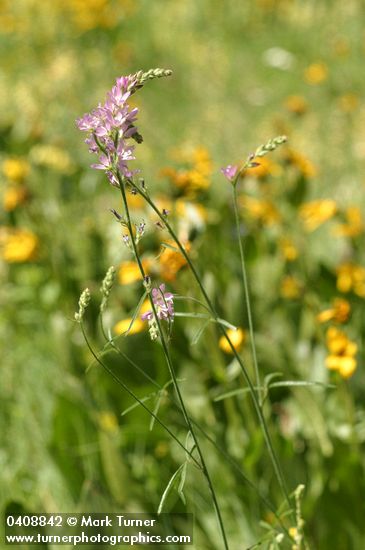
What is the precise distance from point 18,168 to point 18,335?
1.51 ft

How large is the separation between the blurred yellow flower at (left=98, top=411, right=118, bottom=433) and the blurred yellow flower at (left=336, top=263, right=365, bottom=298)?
559 mm

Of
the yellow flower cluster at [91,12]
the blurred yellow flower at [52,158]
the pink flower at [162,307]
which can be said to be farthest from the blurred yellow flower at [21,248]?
the yellow flower cluster at [91,12]

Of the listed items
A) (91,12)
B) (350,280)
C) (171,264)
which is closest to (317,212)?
(350,280)

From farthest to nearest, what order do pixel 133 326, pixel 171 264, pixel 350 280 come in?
pixel 350 280, pixel 133 326, pixel 171 264

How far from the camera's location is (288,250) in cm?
185

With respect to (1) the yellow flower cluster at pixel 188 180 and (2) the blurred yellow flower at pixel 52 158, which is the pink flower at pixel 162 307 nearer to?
(1) the yellow flower cluster at pixel 188 180

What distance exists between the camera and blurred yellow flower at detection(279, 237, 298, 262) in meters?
1.81

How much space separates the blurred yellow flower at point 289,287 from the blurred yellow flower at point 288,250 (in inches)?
1.8

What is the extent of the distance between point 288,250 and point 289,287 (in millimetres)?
97

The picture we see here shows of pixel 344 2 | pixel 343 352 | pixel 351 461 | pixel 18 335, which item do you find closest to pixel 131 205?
pixel 18 335

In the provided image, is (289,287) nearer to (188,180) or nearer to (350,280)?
(350,280)

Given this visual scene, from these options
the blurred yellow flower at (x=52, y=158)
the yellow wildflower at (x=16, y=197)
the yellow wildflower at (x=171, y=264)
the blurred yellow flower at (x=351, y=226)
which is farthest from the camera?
the blurred yellow flower at (x=52, y=158)

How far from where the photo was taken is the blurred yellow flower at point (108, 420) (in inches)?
63.0

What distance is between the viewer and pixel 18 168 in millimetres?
2115
